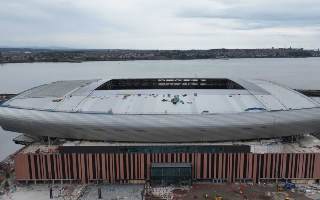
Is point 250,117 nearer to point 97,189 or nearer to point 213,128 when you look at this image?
point 213,128

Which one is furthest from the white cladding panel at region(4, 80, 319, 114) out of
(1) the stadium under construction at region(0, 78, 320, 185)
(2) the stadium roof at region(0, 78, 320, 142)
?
(1) the stadium under construction at region(0, 78, 320, 185)

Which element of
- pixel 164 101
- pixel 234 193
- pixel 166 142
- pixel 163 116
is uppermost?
pixel 164 101

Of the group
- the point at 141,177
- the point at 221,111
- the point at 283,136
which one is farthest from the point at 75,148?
the point at 283,136

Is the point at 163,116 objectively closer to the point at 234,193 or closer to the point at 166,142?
the point at 166,142

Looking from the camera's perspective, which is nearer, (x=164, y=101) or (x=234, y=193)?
(x=234, y=193)

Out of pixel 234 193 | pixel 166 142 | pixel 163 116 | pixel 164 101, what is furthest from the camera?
pixel 164 101

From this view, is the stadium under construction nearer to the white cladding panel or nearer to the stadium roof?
the stadium roof

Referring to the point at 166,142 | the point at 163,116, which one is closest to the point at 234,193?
the point at 166,142
